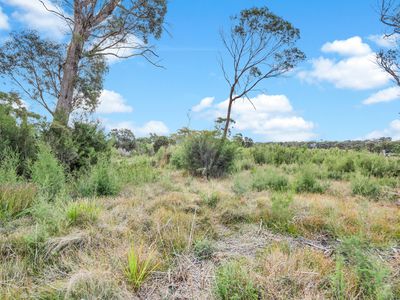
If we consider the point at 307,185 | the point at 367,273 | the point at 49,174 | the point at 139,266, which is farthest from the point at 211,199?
the point at 307,185

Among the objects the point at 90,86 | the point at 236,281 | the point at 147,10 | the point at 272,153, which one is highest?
the point at 147,10

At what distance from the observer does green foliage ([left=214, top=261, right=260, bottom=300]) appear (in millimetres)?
2199

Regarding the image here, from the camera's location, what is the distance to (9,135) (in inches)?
261

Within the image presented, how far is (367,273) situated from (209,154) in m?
6.85

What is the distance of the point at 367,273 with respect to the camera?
243 cm

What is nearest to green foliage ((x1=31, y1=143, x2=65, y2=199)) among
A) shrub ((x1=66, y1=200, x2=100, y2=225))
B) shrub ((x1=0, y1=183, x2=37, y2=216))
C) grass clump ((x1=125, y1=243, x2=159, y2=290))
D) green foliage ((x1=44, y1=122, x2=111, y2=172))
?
shrub ((x1=0, y1=183, x2=37, y2=216))

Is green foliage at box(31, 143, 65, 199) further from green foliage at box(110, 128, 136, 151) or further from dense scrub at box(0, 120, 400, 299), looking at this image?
green foliage at box(110, 128, 136, 151)

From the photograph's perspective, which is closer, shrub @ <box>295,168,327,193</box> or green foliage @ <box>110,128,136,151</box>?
shrub @ <box>295,168,327,193</box>

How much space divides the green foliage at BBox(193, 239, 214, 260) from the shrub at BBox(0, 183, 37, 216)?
2.54m

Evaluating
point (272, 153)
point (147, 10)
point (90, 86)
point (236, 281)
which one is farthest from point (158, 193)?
point (90, 86)

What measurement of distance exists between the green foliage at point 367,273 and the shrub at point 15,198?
3.89 meters

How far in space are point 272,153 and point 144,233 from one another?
33.4 feet

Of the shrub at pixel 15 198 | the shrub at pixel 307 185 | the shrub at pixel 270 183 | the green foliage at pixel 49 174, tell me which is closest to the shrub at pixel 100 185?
the green foliage at pixel 49 174

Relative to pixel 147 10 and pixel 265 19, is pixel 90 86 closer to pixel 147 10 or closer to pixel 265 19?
pixel 147 10
